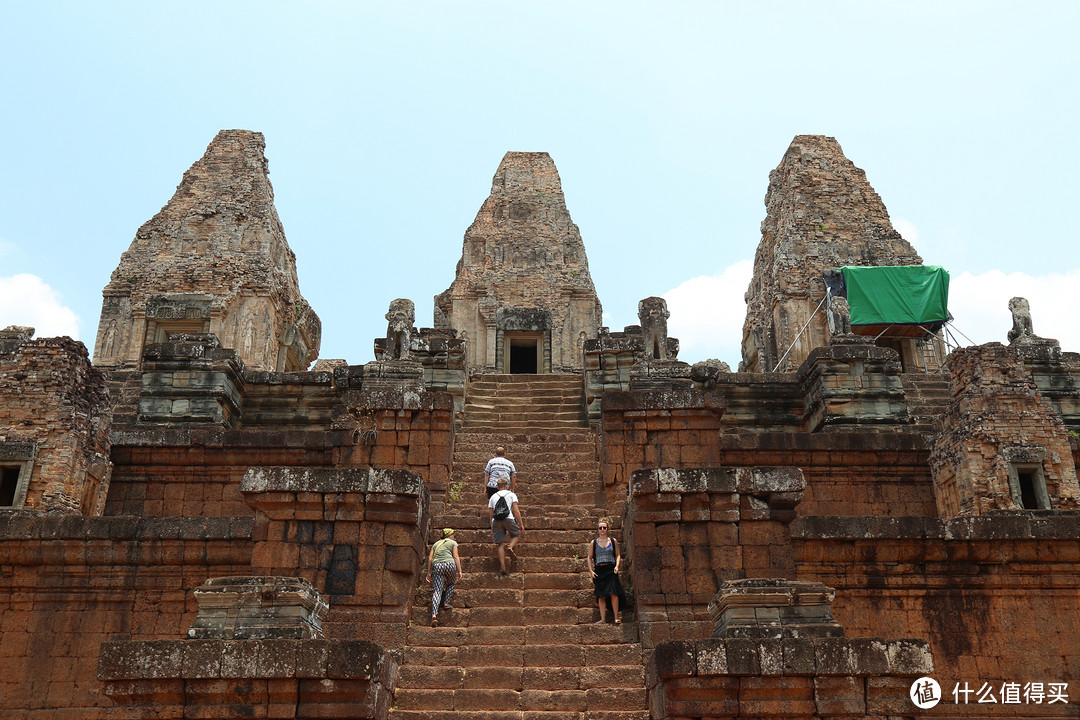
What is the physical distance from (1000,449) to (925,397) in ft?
19.5

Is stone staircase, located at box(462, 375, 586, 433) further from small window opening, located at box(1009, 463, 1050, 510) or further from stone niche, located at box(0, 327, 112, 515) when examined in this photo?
small window opening, located at box(1009, 463, 1050, 510)

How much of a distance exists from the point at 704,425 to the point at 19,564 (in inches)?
274

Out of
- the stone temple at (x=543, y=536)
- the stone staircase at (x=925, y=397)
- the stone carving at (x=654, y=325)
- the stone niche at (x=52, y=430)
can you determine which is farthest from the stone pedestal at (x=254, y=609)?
the stone carving at (x=654, y=325)

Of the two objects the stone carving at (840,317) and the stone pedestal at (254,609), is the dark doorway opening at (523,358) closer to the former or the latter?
the stone carving at (840,317)

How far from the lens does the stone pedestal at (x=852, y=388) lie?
14281mm

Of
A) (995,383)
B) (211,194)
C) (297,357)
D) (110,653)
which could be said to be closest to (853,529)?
(995,383)

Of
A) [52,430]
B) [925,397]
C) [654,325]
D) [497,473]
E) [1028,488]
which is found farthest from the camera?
[654,325]

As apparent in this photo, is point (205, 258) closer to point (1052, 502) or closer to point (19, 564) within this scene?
point (19, 564)

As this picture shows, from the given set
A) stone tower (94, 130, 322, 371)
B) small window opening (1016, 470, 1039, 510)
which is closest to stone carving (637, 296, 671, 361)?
small window opening (1016, 470, 1039, 510)

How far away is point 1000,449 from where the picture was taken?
10938mm

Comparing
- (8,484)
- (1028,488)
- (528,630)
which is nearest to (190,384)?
(8,484)

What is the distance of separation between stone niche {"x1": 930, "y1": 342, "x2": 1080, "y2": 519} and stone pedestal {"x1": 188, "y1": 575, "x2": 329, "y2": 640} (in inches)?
320

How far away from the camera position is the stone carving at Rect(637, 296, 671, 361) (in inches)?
698

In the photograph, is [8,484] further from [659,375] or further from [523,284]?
[523,284]
